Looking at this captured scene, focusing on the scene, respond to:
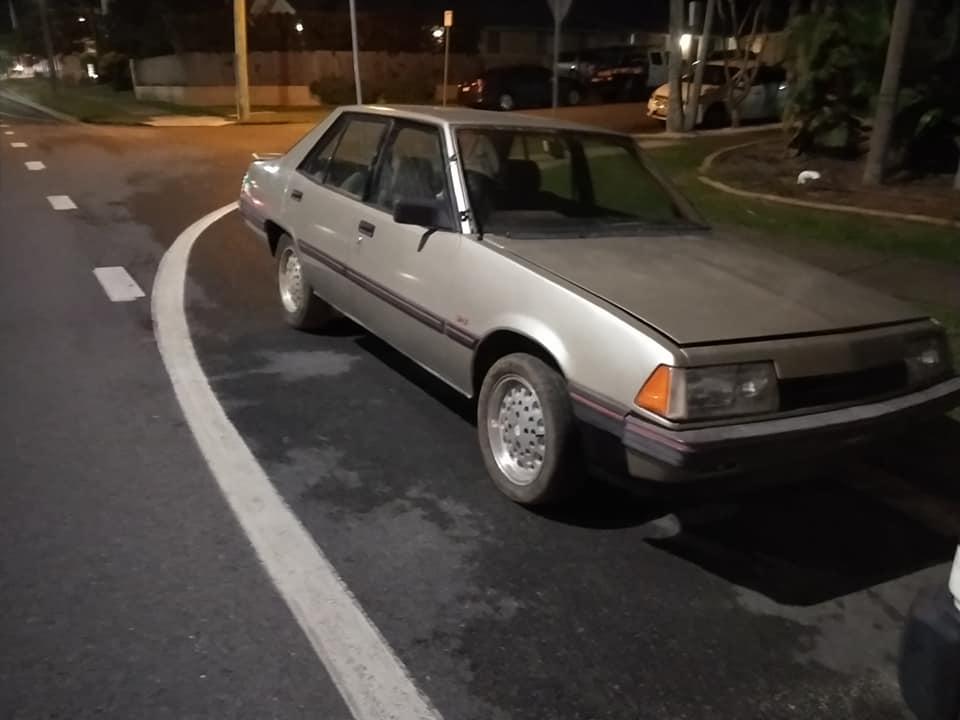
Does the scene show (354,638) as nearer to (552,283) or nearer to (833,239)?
(552,283)

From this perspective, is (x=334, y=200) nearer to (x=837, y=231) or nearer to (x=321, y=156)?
(x=321, y=156)

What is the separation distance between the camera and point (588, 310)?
3660 millimetres

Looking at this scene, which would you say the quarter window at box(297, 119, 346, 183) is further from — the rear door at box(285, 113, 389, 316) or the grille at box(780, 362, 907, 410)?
the grille at box(780, 362, 907, 410)

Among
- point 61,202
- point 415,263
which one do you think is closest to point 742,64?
point 61,202

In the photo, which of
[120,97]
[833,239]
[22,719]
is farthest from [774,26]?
[22,719]

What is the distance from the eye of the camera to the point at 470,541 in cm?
379

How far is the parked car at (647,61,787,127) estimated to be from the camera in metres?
22.2

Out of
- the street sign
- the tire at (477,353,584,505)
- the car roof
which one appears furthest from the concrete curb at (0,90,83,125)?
the tire at (477,353,584,505)

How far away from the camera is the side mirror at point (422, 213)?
445 cm

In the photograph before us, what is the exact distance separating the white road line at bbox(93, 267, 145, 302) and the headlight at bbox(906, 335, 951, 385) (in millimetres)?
5499

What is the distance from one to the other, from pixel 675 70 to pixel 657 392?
58.7 ft

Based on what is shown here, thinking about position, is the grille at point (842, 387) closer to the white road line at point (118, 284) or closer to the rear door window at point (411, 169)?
the rear door window at point (411, 169)

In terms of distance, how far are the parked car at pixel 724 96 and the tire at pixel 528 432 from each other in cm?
1853

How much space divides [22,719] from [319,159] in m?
4.07
